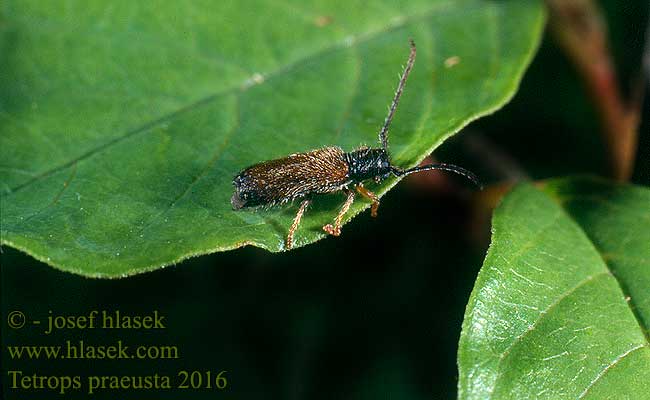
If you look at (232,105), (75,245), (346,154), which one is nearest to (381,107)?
(346,154)

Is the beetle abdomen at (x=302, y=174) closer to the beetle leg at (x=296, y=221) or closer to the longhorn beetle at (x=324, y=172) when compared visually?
the longhorn beetle at (x=324, y=172)

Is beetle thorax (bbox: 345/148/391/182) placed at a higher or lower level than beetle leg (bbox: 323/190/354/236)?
higher

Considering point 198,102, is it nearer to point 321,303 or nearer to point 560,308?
point 321,303

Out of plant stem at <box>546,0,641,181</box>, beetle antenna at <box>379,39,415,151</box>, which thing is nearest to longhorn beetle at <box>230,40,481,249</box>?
beetle antenna at <box>379,39,415,151</box>

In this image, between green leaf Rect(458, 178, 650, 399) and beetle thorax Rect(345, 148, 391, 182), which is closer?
green leaf Rect(458, 178, 650, 399)
